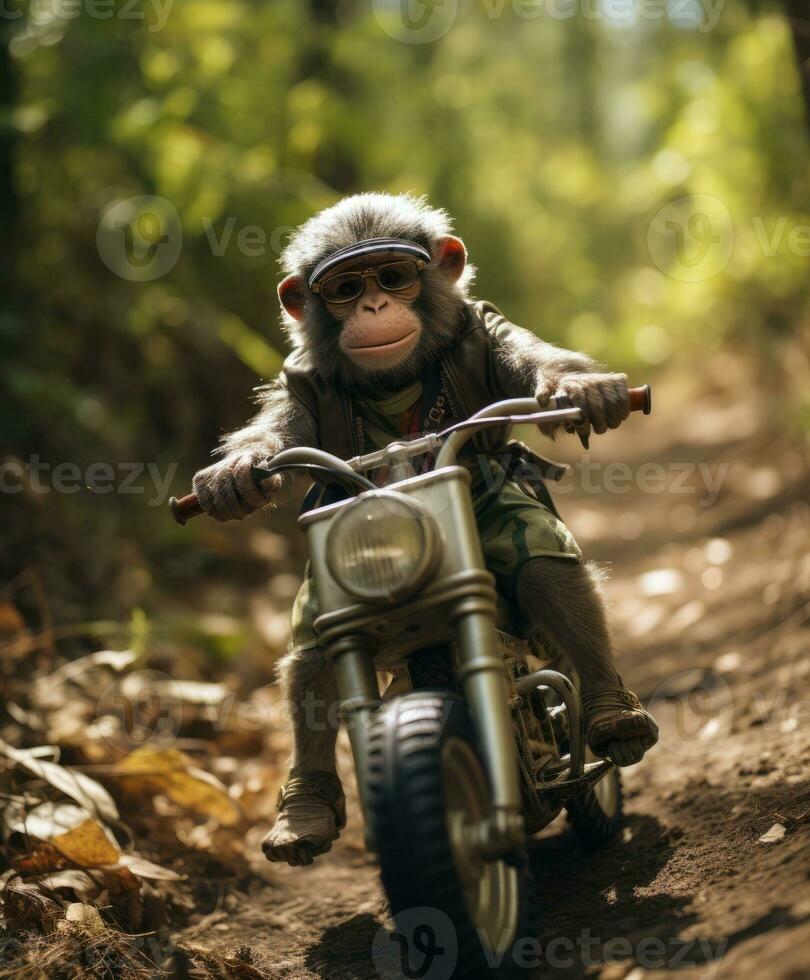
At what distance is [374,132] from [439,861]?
677 cm

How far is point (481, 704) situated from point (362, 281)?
1251 mm

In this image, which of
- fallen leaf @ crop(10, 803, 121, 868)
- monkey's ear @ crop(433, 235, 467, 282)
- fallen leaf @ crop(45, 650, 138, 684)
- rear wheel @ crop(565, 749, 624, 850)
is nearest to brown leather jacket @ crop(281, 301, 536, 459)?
monkey's ear @ crop(433, 235, 467, 282)

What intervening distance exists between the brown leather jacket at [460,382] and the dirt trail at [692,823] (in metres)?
0.83

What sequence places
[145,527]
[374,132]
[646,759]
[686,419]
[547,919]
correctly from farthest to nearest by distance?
[686,419], [374,132], [145,527], [646,759], [547,919]

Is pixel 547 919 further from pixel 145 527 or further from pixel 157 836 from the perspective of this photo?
pixel 145 527

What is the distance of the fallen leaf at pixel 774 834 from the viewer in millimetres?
2660

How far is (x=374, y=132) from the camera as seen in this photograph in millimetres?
7848

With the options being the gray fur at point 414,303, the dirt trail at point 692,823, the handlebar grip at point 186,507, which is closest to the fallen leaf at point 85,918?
the dirt trail at point 692,823

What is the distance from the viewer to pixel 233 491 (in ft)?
8.58

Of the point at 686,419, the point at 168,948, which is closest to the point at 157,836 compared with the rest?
the point at 168,948

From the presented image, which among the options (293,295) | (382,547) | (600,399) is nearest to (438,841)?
(382,547)

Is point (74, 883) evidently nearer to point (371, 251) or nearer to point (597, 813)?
point (597, 813)

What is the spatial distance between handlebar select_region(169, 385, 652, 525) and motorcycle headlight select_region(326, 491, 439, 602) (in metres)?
0.20

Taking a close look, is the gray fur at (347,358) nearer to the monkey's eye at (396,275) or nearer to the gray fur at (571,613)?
the monkey's eye at (396,275)
